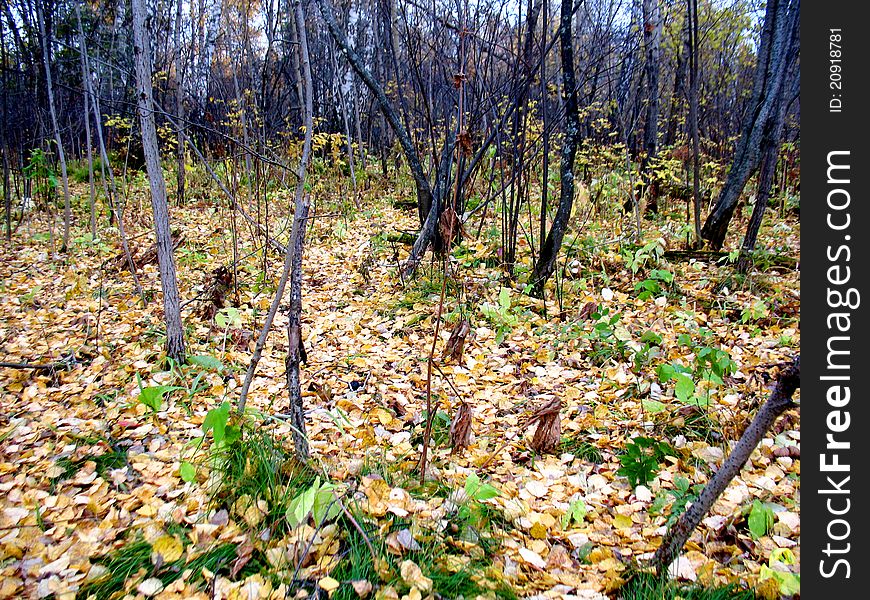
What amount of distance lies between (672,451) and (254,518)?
195 cm

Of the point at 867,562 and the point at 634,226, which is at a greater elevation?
the point at 634,226

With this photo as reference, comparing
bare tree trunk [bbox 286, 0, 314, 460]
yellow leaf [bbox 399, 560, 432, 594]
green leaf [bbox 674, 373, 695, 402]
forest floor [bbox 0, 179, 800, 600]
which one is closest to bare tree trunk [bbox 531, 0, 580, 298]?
forest floor [bbox 0, 179, 800, 600]

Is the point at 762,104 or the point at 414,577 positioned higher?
the point at 762,104

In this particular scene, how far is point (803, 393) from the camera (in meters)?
1.32

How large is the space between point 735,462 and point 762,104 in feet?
15.8

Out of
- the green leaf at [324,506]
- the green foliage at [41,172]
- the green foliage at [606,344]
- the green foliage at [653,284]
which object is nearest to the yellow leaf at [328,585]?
the green leaf at [324,506]

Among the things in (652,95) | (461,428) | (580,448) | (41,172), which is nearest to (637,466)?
(580,448)

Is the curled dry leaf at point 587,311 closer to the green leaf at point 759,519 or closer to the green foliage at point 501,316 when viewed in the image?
the green foliage at point 501,316

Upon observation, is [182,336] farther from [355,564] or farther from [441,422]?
[355,564]

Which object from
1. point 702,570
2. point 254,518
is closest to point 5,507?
point 254,518

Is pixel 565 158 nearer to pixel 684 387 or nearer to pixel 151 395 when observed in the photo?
pixel 684 387

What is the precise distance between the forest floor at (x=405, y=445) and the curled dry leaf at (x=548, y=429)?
6 cm

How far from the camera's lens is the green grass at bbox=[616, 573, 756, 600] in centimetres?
159

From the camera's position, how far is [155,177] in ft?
10.6
